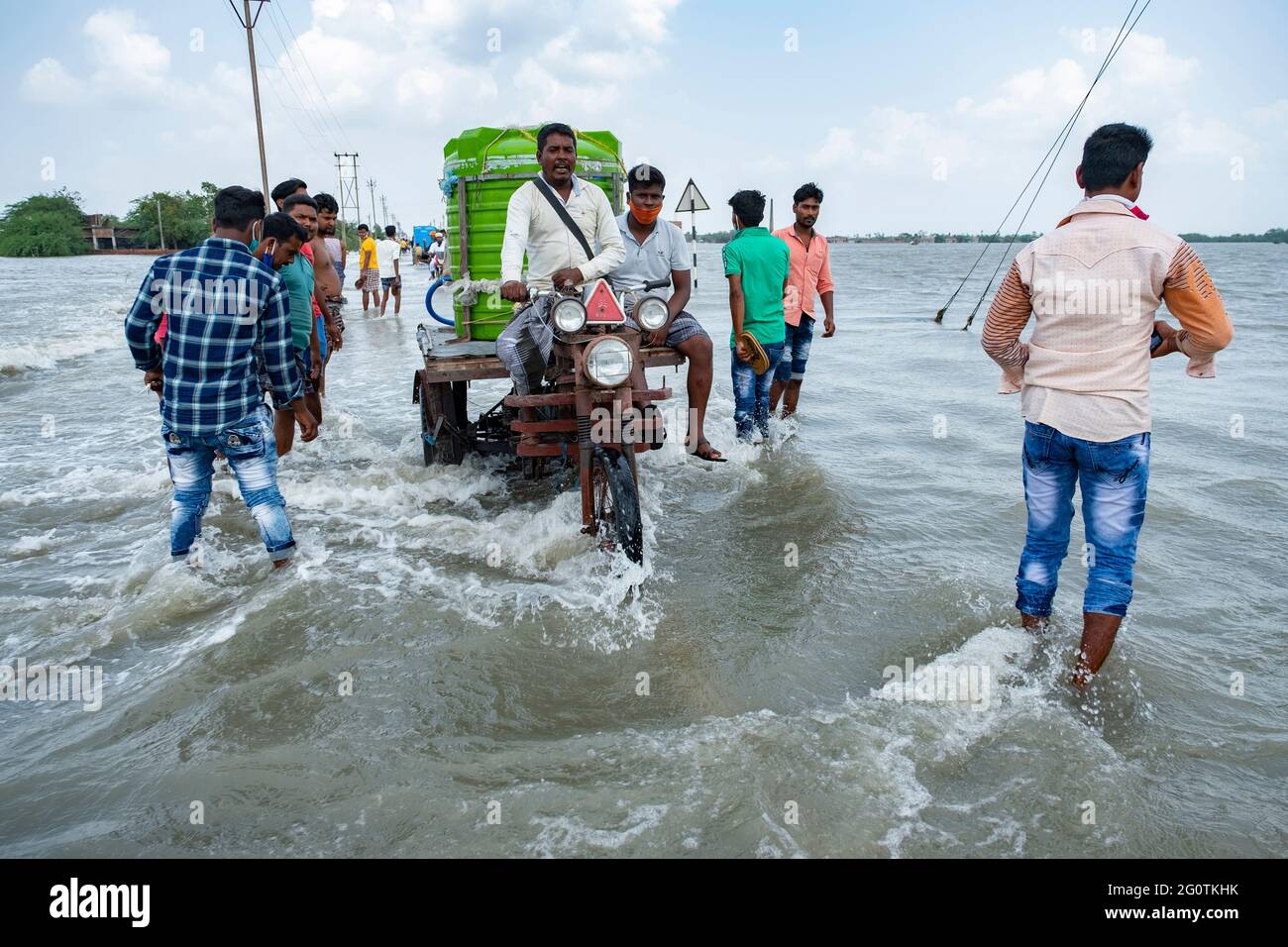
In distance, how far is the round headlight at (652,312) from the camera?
4.79 meters

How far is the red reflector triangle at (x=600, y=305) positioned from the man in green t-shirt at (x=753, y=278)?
7.52 feet

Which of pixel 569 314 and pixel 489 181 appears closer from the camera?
pixel 569 314

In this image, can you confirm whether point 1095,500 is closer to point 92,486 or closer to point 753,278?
point 753,278

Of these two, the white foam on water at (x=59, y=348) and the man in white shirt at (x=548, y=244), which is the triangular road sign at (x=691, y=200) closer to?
the man in white shirt at (x=548, y=244)

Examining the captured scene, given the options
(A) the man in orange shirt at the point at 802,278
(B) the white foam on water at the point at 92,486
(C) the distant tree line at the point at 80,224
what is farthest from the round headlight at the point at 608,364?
(C) the distant tree line at the point at 80,224

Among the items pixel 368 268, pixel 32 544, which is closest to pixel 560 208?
pixel 32 544

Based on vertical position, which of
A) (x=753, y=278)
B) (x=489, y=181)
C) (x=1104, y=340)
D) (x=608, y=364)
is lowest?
(x=608, y=364)

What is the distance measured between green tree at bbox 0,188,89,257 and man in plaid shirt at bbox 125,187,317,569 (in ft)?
344

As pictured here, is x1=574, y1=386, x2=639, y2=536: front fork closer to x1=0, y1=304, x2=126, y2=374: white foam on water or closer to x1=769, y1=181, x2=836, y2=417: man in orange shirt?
x1=769, y1=181, x2=836, y2=417: man in orange shirt

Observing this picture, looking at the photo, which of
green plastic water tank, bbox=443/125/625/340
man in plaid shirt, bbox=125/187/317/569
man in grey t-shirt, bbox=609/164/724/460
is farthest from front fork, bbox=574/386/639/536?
green plastic water tank, bbox=443/125/625/340

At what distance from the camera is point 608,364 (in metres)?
4.29

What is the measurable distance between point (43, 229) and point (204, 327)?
108 m

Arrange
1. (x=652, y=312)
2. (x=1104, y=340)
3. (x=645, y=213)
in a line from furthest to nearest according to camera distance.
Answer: (x=645, y=213)
(x=652, y=312)
(x=1104, y=340)
